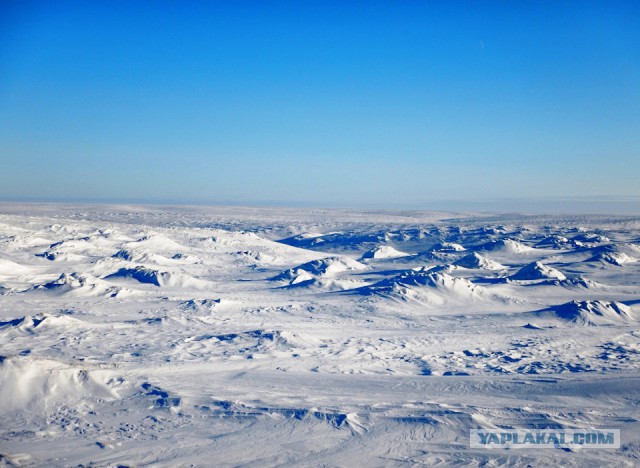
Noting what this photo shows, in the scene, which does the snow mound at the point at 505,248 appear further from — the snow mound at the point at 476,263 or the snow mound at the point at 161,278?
the snow mound at the point at 161,278

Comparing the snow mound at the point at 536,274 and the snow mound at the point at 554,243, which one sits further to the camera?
the snow mound at the point at 554,243

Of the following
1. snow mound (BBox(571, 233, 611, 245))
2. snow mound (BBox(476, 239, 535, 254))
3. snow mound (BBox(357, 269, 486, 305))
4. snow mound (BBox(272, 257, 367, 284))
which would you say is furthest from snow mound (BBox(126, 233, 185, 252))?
snow mound (BBox(571, 233, 611, 245))

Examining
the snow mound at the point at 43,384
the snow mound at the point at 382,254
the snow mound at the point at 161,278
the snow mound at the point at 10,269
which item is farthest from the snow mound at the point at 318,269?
the snow mound at the point at 43,384

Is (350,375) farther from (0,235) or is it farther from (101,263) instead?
(0,235)

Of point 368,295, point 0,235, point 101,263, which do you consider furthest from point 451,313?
point 0,235

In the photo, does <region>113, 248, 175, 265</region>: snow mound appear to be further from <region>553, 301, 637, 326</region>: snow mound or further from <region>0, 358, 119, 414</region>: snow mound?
<region>553, 301, 637, 326</region>: snow mound

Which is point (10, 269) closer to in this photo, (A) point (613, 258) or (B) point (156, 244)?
(B) point (156, 244)
